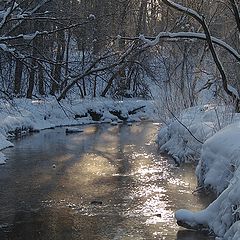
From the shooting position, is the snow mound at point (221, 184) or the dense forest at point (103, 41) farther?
the dense forest at point (103, 41)

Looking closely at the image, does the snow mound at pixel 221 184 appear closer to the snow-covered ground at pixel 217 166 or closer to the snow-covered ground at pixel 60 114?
the snow-covered ground at pixel 217 166

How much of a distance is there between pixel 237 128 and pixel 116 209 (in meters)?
2.73

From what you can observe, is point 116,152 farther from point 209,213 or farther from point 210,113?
point 209,213

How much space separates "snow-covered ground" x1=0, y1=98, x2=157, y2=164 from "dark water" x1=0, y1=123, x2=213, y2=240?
2498 mm

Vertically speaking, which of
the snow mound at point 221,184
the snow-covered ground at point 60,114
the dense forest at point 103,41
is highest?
the dense forest at point 103,41

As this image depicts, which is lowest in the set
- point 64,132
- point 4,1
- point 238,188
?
point 64,132

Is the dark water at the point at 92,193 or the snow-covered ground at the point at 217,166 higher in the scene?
the snow-covered ground at the point at 217,166

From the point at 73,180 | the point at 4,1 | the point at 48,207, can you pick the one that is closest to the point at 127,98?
the point at 4,1

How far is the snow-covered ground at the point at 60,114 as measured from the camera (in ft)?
66.5

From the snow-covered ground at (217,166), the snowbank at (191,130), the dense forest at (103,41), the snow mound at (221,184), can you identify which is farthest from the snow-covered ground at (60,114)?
the snow mound at (221,184)

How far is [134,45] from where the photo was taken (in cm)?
1608

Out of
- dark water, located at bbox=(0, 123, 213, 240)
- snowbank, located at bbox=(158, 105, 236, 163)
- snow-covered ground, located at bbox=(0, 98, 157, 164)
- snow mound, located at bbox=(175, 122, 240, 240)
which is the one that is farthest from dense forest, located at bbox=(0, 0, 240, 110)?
snow mound, located at bbox=(175, 122, 240, 240)

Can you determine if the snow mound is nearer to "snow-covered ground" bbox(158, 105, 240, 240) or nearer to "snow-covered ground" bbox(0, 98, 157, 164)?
"snow-covered ground" bbox(158, 105, 240, 240)

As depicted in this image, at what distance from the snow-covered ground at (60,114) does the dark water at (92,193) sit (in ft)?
8.19
